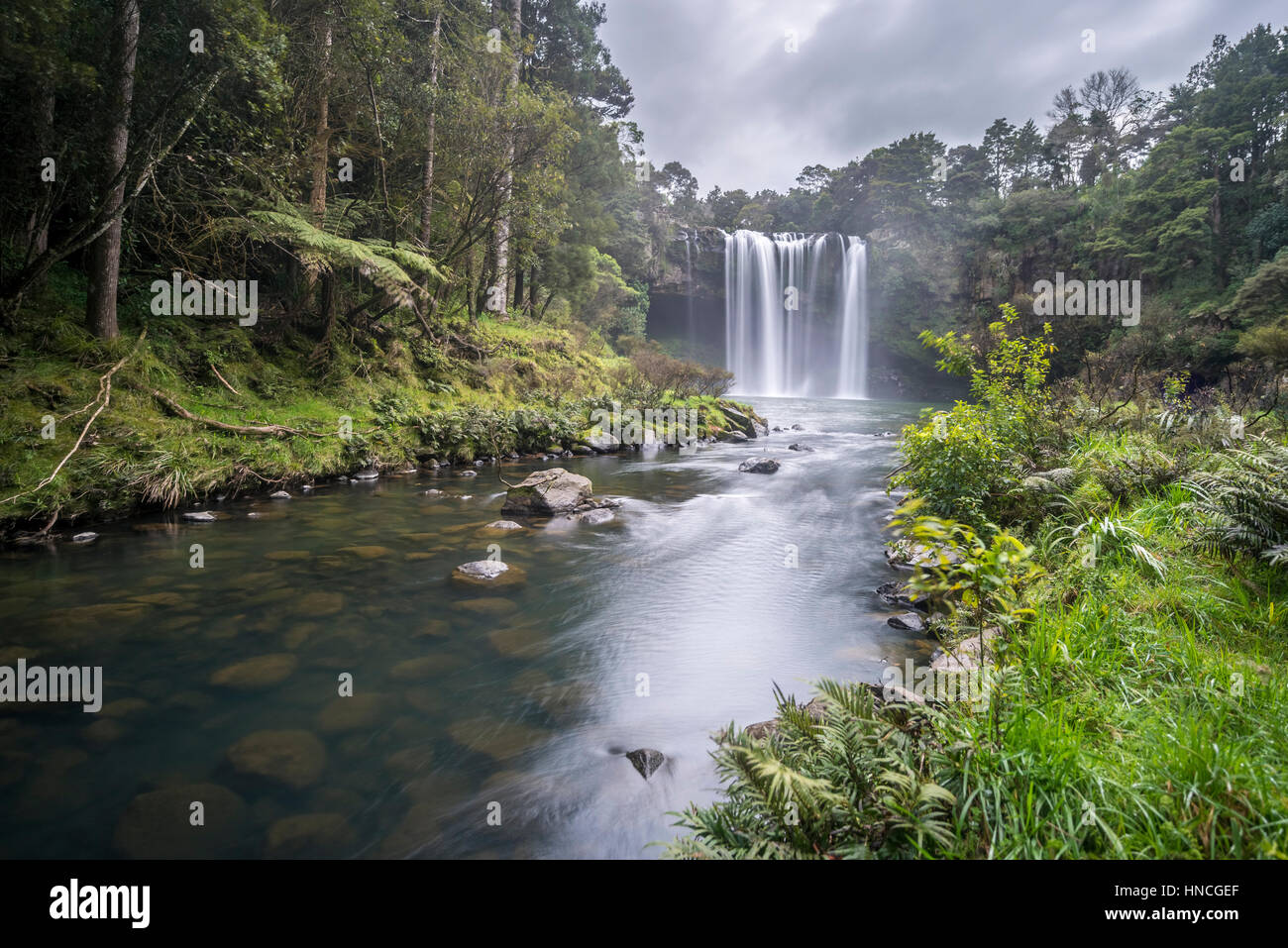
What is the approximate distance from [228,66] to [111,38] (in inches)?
62.8

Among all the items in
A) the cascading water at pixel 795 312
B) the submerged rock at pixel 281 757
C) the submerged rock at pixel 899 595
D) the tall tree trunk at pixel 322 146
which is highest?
the cascading water at pixel 795 312

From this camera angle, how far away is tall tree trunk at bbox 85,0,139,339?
799 centimetres

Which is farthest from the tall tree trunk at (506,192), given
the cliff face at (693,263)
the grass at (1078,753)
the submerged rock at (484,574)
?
the cliff face at (693,263)

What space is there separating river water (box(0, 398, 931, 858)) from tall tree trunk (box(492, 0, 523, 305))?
35.5 feet

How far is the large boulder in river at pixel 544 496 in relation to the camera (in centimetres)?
961

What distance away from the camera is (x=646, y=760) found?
3654 mm

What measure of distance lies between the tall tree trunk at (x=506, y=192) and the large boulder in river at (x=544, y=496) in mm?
9826

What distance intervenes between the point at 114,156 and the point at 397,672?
9.60 meters

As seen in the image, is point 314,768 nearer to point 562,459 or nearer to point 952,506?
point 952,506

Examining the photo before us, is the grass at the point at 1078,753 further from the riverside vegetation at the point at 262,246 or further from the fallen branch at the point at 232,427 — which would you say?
the fallen branch at the point at 232,427

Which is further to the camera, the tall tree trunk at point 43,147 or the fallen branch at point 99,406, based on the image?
the tall tree trunk at point 43,147

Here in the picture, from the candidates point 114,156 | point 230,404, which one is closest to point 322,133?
point 114,156

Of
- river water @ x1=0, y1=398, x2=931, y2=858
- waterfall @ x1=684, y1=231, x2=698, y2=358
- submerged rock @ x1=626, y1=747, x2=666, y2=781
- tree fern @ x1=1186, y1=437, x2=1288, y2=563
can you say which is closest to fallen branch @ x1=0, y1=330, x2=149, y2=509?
river water @ x1=0, y1=398, x2=931, y2=858

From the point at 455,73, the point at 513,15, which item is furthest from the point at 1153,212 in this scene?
the point at 455,73
